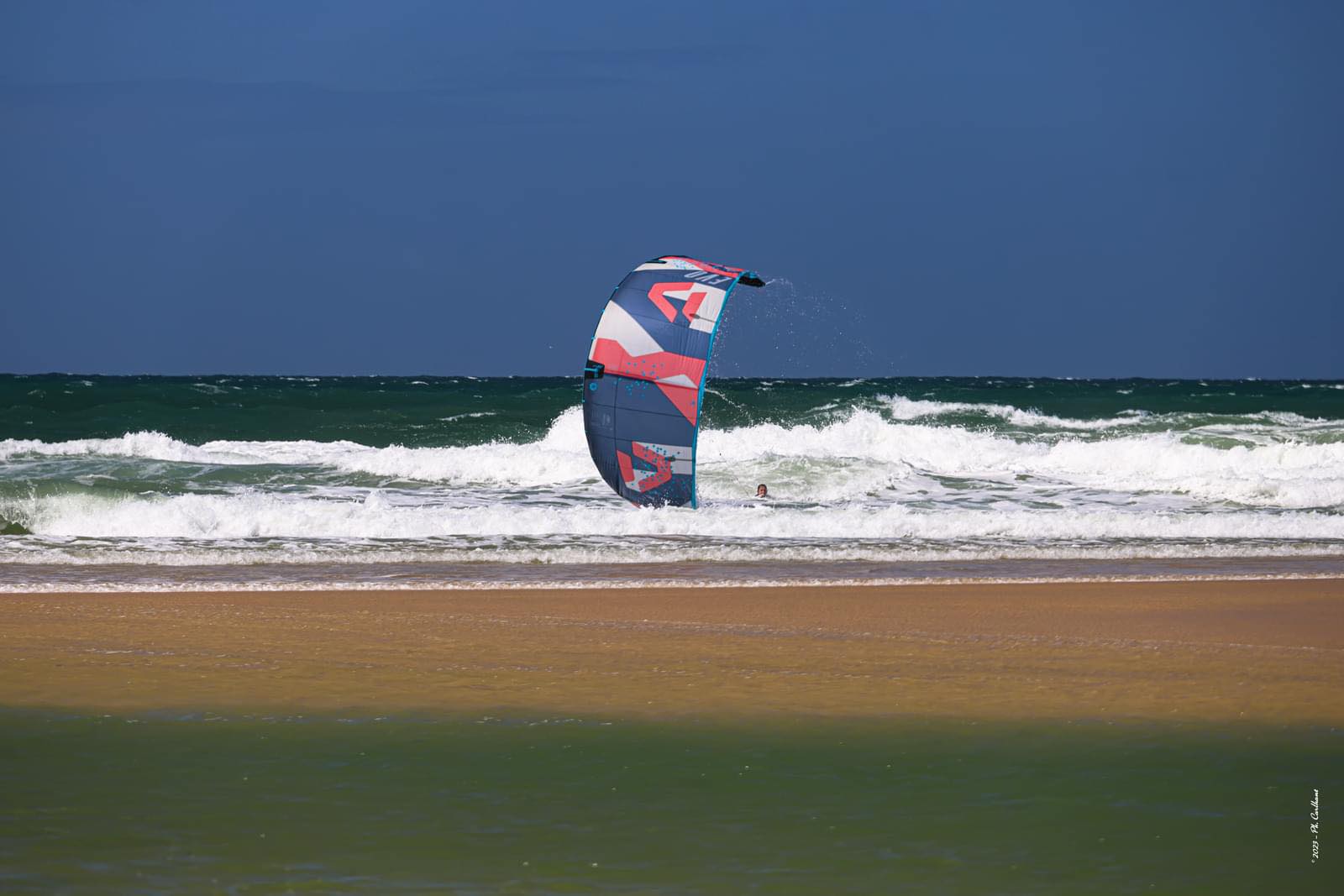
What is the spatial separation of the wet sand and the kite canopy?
4.27 meters

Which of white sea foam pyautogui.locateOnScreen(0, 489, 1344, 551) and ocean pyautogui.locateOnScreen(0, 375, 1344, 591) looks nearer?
ocean pyautogui.locateOnScreen(0, 375, 1344, 591)

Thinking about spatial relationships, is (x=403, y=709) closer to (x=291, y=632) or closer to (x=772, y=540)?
(x=291, y=632)

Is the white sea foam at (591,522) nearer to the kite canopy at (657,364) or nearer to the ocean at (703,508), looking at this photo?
the ocean at (703,508)

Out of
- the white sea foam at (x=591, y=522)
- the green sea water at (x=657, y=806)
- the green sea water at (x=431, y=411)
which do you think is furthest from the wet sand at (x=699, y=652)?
the green sea water at (x=431, y=411)

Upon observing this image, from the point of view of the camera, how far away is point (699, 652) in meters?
7.77

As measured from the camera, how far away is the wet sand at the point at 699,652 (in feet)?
21.1

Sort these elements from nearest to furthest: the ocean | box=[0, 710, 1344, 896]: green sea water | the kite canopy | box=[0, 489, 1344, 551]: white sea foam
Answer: box=[0, 710, 1344, 896]: green sea water → the ocean → box=[0, 489, 1344, 551]: white sea foam → the kite canopy

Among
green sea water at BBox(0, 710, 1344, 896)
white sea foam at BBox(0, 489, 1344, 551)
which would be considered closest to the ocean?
white sea foam at BBox(0, 489, 1344, 551)

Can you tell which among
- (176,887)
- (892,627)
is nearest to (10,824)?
(176,887)

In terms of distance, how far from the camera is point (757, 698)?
6.53m

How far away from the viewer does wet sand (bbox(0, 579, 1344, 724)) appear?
254 inches

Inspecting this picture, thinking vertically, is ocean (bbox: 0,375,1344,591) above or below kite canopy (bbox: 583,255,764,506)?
below

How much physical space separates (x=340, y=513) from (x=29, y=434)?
2358 cm

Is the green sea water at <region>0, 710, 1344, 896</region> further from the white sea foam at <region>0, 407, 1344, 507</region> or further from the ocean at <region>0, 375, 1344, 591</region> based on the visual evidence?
the white sea foam at <region>0, 407, 1344, 507</region>
